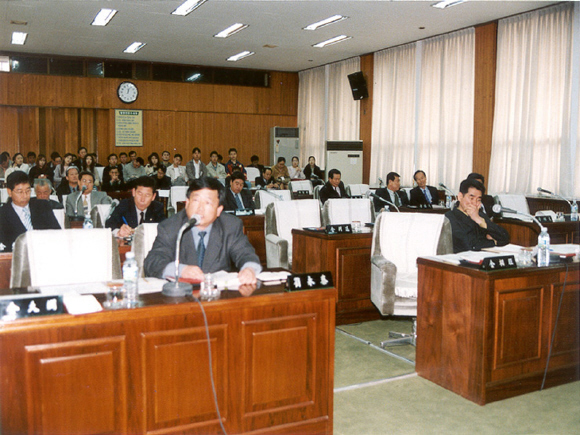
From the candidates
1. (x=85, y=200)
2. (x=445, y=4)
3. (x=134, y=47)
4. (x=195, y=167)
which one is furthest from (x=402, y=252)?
(x=134, y=47)

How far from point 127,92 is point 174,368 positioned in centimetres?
1092

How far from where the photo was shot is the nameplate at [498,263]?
108 inches

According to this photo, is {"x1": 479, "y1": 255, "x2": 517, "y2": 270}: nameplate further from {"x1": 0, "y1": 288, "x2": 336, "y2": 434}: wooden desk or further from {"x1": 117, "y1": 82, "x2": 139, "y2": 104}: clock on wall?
{"x1": 117, "y1": 82, "x2": 139, "y2": 104}: clock on wall

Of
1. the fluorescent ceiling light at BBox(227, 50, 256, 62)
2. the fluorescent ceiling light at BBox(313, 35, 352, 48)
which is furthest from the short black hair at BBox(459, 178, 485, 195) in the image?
the fluorescent ceiling light at BBox(227, 50, 256, 62)

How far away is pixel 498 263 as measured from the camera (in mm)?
2770

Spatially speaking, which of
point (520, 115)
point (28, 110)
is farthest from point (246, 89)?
point (520, 115)

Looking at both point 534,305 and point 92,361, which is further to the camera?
point 534,305

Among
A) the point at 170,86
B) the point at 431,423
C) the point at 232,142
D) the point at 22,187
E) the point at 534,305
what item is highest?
the point at 170,86

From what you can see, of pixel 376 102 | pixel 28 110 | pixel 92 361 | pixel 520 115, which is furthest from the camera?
pixel 28 110

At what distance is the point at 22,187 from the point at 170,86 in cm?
885

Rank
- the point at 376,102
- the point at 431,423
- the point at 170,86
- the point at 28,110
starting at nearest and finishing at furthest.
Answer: the point at 431,423
the point at 376,102
the point at 28,110
the point at 170,86

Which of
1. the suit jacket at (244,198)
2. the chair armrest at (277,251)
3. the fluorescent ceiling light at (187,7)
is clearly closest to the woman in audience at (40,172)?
the fluorescent ceiling light at (187,7)

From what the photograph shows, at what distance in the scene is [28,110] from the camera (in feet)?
37.4

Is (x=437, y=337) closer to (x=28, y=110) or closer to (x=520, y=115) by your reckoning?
(x=520, y=115)
